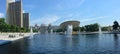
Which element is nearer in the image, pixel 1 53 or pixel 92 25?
pixel 1 53

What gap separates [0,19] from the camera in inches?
5950

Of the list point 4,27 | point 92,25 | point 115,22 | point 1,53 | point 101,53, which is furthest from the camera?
point 92,25

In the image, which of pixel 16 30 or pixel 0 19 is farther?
pixel 16 30

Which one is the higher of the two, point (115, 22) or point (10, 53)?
point (115, 22)

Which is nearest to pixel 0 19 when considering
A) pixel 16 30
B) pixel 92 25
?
pixel 16 30

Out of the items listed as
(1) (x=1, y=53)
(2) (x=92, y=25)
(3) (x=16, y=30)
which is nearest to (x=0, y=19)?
(3) (x=16, y=30)

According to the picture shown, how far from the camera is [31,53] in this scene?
2856 centimetres

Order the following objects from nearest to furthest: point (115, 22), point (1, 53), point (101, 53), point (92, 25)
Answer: point (101, 53), point (1, 53), point (115, 22), point (92, 25)

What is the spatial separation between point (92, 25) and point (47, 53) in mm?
170734

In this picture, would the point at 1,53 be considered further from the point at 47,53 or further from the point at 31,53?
the point at 47,53

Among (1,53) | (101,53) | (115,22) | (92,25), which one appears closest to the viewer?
(101,53)

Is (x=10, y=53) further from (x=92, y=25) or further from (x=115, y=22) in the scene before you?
(x=92, y=25)

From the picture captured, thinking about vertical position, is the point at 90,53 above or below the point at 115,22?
below

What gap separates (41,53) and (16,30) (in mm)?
145567
